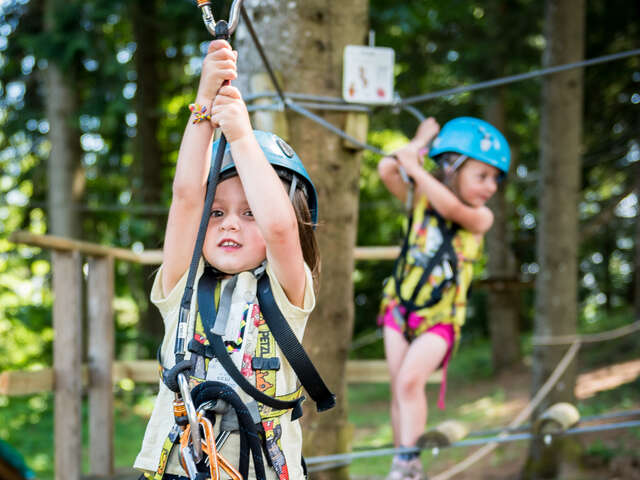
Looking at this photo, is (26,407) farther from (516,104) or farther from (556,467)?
(516,104)

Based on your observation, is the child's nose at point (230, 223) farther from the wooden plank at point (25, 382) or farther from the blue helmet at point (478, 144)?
the wooden plank at point (25, 382)

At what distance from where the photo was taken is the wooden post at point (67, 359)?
3703mm

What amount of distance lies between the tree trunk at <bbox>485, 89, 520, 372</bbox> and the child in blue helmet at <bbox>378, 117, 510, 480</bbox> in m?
7.80

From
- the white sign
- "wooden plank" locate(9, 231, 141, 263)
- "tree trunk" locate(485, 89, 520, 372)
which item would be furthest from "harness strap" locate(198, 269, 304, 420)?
"tree trunk" locate(485, 89, 520, 372)

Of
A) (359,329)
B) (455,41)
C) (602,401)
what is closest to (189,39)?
(455,41)

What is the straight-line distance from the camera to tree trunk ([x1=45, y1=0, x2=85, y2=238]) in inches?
354

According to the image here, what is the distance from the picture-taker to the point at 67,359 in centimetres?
376

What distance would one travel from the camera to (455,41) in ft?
34.9

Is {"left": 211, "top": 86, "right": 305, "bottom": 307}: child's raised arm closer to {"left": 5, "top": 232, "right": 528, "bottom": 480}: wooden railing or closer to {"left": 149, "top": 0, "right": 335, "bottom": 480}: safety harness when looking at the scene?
{"left": 149, "top": 0, "right": 335, "bottom": 480}: safety harness

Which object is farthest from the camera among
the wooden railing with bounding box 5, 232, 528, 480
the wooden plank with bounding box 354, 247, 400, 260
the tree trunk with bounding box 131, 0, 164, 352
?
the tree trunk with bounding box 131, 0, 164, 352

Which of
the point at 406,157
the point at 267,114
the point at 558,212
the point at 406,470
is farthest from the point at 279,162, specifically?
the point at 558,212

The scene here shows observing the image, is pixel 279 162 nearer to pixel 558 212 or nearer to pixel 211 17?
pixel 211 17

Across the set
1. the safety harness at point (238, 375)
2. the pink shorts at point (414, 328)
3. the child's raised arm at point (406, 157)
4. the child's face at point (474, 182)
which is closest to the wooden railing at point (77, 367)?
the pink shorts at point (414, 328)

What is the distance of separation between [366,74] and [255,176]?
158 centimetres
